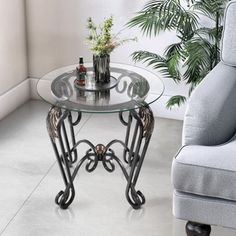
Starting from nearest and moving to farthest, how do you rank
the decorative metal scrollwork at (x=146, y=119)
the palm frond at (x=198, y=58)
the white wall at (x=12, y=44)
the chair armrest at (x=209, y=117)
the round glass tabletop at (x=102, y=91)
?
the chair armrest at (x=209, y=117)
the round glass tabletop at (x=102, y=91)
the decorative metal scrollwork at (x=146, y=119)
the palm frond at (x=198, y=58)
the white wall at (x=12, y=44)

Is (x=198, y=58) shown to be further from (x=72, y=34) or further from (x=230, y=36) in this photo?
(x=72, y=34)

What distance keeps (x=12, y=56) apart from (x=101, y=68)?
122 centimetres

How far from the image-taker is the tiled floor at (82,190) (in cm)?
225

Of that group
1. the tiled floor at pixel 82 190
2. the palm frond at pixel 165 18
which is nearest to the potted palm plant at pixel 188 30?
the palm frond at pixel 165 18

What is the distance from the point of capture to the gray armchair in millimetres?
1831

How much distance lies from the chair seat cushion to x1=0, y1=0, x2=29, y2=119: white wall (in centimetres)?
172

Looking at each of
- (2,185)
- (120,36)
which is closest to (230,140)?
(2,185)

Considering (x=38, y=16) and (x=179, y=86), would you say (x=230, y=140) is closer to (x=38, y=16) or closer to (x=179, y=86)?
(x=179, y=86)

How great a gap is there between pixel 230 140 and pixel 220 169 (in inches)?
9.2

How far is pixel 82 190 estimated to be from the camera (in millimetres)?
2531

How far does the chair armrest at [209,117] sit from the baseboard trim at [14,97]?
1.60m

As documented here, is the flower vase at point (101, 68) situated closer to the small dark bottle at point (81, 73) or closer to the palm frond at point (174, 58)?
the small dark bottle at point (81, 73)

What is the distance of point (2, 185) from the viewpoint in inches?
101

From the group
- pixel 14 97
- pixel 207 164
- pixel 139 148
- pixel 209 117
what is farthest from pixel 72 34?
pixel 207 164
